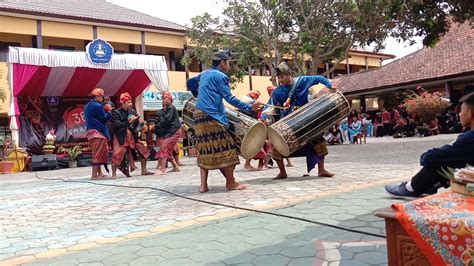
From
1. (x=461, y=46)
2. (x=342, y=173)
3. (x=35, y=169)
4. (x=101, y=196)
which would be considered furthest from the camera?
(x=461, y=46)

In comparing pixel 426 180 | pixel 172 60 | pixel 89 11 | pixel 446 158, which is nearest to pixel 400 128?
pixel 172 60

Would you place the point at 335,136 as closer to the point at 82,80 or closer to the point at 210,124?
the point at 82,80

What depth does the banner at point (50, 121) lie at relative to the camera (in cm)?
1488

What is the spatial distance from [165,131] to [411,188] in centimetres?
602

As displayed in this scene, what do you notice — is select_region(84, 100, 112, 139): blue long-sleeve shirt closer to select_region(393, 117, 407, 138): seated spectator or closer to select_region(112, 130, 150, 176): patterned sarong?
select_region(112, 130, 150, 176): patterned sarong

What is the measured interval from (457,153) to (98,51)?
13.2 m

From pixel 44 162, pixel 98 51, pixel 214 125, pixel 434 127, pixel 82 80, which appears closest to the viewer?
pixel 214 125

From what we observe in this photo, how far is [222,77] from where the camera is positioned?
5152 millimetres

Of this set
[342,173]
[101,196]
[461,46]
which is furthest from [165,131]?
[461,46]

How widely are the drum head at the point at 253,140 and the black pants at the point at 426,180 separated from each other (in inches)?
92.4

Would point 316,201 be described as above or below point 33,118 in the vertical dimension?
below

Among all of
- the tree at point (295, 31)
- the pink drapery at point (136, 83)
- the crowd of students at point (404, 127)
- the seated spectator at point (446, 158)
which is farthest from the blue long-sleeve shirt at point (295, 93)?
the crowd of students at point (404, 127)

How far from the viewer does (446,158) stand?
9.37 feet

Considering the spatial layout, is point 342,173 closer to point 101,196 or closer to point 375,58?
point 101,196
